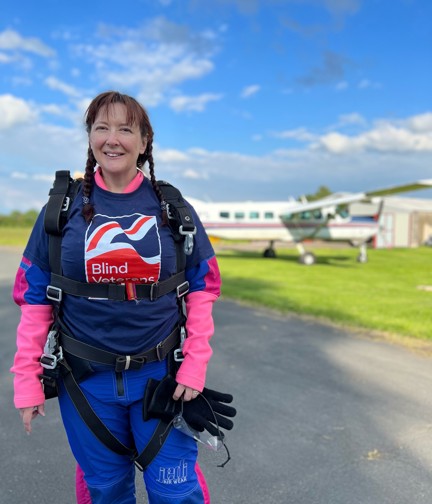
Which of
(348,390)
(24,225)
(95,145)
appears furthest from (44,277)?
(24,225)

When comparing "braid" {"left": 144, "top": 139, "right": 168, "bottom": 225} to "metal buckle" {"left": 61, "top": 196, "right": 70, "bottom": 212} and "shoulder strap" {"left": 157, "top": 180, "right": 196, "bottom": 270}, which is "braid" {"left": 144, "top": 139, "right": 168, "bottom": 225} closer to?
"shoulder strap" {"left": 157, "top": 180, "right": 196, "bottom": 270}

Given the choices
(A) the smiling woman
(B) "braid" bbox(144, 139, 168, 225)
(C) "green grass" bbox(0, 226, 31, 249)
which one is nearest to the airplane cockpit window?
(C) "green grass" bbox(0, 226, 31, 249)

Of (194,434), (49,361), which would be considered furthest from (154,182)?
(194,434)

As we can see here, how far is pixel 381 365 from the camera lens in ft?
17.8

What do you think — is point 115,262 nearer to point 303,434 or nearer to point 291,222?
point 303,434

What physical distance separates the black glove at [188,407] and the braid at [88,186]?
0.76 meters

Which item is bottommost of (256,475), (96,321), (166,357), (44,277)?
(256,475)

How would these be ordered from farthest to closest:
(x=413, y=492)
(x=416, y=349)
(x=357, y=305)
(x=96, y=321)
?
1. (x=357, y=305)
2. (x=416, y=349)
3. (x=413, y=492)
4. (x=96, y=321)

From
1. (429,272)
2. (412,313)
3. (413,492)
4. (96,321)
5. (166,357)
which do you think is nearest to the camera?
(96,321)

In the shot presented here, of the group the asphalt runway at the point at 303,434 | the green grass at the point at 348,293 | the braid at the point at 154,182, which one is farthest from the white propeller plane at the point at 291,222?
the braid at the point at 154,182

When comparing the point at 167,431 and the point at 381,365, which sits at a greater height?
the point at 167,431

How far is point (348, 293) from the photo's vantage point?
36.5 ft

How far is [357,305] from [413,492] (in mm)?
6604

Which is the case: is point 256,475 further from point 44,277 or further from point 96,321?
point 44,277
